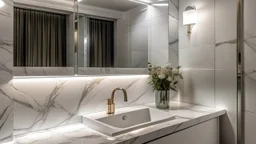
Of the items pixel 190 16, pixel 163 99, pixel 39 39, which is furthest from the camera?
pixel 190 16

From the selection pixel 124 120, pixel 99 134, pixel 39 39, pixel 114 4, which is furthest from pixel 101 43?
pixel 99 134

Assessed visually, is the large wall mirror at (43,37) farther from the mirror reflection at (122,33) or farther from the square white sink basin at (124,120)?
the square white sink basin at (124,120)

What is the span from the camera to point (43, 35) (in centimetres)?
116

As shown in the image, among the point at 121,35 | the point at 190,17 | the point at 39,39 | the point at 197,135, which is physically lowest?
the point at 197,135

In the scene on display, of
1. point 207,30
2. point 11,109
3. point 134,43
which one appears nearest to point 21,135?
point 11,109

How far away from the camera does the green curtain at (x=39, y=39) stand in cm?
108

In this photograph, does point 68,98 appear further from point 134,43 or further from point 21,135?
point 134,43

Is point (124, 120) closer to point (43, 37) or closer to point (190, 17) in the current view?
point (43, 37)

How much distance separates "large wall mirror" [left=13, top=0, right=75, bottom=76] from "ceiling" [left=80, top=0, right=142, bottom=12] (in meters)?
0.18

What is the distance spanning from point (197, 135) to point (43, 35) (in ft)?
3.97

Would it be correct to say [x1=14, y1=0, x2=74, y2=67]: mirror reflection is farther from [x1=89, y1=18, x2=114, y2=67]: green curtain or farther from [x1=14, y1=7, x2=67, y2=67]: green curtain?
[x1=89, y1=18, x2=114, y2=67]: green curtain

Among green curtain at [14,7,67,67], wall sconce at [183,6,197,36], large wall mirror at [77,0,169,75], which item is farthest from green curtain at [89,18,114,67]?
wall sconce at [183,6,197,36]

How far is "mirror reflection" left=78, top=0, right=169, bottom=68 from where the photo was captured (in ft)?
4.58

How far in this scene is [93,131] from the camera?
1.08m
